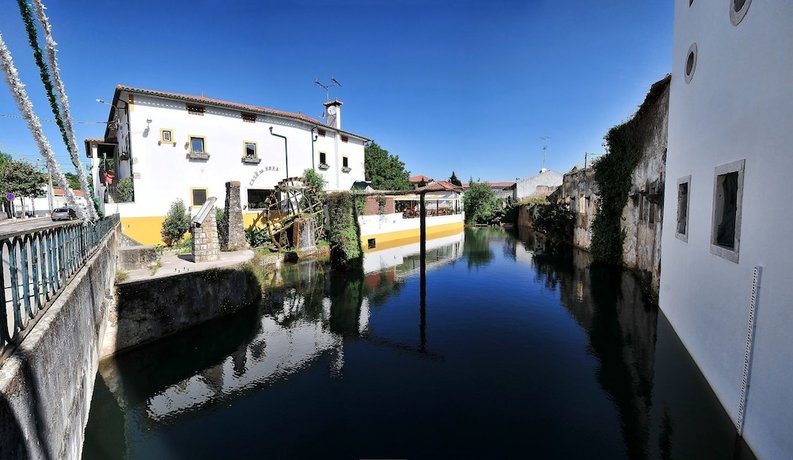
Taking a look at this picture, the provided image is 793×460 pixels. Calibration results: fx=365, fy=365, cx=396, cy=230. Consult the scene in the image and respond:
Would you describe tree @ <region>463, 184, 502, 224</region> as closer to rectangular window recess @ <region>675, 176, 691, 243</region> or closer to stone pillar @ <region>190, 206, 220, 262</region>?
stone pillar @ <region>190, 206, 220, 262</region>

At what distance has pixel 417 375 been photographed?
6.75m

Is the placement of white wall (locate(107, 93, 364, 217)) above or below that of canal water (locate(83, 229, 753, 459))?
above

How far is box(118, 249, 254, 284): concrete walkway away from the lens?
809 cm

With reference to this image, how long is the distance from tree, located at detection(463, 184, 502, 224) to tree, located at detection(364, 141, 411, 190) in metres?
7.46

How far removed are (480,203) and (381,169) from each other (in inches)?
465

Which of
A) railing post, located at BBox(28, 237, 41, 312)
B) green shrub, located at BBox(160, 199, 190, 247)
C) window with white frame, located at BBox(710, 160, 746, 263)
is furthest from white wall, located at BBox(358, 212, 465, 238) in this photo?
railing post, located at BBox(28, 237, 41, 312)

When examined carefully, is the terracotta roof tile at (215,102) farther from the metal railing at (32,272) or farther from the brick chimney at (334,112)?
the metal railing at (32,272)

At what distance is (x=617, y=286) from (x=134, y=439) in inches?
526

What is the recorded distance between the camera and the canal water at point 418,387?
481cm

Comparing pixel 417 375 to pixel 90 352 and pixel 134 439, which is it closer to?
pixel 134 439

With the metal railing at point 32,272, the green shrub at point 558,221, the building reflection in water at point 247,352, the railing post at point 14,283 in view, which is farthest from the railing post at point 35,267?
the green shrub at point 558,221

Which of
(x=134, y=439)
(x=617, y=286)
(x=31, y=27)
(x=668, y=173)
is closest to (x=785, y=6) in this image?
(x=668, y=173)

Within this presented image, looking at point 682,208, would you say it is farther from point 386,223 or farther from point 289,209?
point 386,223

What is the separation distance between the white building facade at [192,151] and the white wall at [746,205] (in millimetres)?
18379
